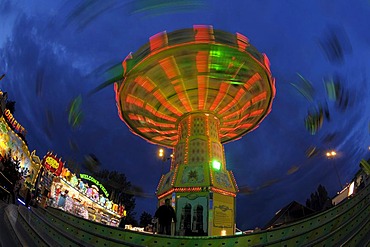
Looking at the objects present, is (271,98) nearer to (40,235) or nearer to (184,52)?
(184,52)

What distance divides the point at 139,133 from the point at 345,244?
25085 mm

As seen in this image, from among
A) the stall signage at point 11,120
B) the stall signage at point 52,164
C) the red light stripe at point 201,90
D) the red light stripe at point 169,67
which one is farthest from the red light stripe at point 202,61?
the stall signage at point 52,164

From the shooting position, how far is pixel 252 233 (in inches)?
201

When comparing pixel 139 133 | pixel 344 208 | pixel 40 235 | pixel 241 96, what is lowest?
pixel 40 235

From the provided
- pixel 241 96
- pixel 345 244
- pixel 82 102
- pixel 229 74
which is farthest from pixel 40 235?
pixel 82 102

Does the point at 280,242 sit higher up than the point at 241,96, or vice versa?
the point at 241,96

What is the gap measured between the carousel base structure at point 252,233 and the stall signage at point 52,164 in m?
29.8

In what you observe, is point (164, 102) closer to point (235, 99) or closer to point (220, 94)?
point (220, 94)

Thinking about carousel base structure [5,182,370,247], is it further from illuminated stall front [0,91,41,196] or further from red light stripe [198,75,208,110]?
illuminated stall front [0,91,41,196]

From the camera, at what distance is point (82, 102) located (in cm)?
2678

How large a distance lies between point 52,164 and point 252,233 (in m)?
33.4

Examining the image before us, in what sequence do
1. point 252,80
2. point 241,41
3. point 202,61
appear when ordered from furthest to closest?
point 252,80, point 202,61, point 241,41

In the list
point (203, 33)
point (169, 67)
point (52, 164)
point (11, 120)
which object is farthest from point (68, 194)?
point (203, 33)

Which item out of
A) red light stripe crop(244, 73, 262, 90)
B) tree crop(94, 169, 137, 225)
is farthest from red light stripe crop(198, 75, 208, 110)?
tree crop(94, 169, 137, 225)
